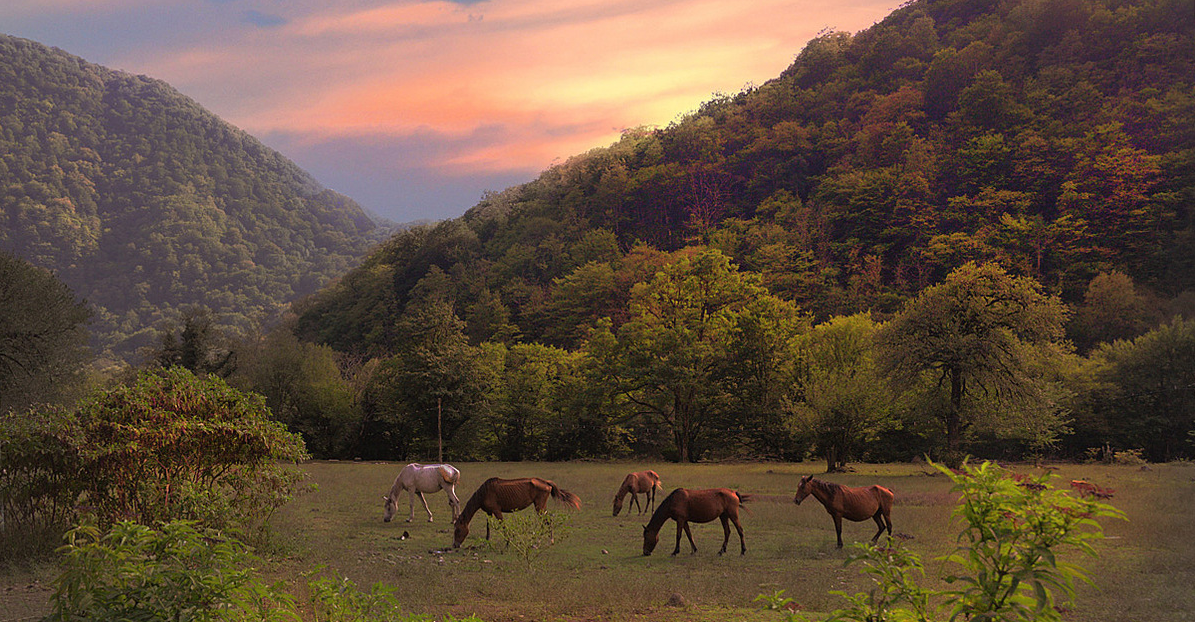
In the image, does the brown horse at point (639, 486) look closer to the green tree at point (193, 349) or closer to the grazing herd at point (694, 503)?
the grazing herd at point (694, 503)

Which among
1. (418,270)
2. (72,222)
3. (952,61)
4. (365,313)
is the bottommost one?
(365,313)

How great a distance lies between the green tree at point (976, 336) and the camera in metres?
31.9

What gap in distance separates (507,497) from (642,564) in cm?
391

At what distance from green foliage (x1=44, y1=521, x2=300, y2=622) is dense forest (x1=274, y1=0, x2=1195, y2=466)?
33227 millimetres

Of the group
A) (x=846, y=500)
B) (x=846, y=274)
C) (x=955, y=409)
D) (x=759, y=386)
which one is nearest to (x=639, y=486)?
(x=846, y=500)

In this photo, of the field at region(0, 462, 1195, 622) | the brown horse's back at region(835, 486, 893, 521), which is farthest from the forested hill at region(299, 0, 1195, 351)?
the brown horse's back at region(835, 486, 893, 521)

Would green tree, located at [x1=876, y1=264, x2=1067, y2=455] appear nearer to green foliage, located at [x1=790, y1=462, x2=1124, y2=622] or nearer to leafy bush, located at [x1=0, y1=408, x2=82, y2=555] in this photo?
leafy bush, located at [x1=0, y1=408, x2=82, y2=555]

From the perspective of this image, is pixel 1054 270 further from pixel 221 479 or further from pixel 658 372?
pixel 221 479

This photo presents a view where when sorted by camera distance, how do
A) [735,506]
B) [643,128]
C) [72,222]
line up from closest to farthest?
[735,506], [643,128], [72,222]

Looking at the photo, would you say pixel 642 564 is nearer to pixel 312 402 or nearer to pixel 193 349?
pixel 312 402

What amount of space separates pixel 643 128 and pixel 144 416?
145711 mm

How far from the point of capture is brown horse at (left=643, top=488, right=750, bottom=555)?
14750 millimetres

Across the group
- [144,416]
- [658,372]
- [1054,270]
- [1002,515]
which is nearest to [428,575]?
[144,416]

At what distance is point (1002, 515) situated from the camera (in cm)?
344
